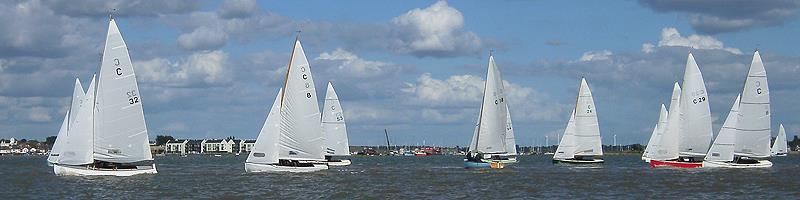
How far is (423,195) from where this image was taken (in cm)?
5462

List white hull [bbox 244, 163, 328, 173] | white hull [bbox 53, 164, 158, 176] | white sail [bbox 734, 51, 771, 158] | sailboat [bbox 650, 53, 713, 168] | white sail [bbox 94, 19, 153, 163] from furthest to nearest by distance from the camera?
sailboat [bbox 650, 53, 713, 168] → white sail [bbox 734, 51, 771, 158] → white hull [bbox 244, 163, 328, 173] → white hull [bbox 53, 164, 158, 176] → white sail [bbox 94, 19, 153, 163]

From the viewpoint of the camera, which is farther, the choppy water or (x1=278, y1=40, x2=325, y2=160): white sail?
(x1=278, y1=40, x2=325, y2=160): white sail

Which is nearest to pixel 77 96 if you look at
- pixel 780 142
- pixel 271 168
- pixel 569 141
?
pixel 271 168

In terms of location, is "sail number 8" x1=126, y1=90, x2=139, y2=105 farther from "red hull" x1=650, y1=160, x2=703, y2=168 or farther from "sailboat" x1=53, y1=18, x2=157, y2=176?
"red hull" x1=650, y1=160, x2=703, y2=168

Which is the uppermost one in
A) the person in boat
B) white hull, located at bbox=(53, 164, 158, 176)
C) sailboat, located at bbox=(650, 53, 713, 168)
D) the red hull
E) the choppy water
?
sailboat, located at bbox=(650, 53, 713, 168)

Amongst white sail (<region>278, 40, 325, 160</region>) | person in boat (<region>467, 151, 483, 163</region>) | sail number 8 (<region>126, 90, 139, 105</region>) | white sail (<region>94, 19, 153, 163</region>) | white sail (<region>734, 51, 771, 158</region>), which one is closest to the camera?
white sail (<region>94, 19, 153, 163</region>)

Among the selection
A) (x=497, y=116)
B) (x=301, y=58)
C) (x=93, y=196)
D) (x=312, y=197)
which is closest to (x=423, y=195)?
(x=312, y=197)

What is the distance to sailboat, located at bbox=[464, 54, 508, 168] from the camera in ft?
283

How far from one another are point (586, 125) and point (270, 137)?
39302 mm

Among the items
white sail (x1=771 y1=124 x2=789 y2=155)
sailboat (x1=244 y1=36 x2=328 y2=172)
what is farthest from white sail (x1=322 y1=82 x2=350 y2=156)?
white sail (x1=771 y1=124 x2=789 y2=155)

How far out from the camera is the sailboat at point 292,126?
235 feet

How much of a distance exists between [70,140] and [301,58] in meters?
14.3

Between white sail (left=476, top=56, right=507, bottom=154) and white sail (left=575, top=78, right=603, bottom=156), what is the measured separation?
49.9 ft

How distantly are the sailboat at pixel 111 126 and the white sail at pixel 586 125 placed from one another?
4640 cm
